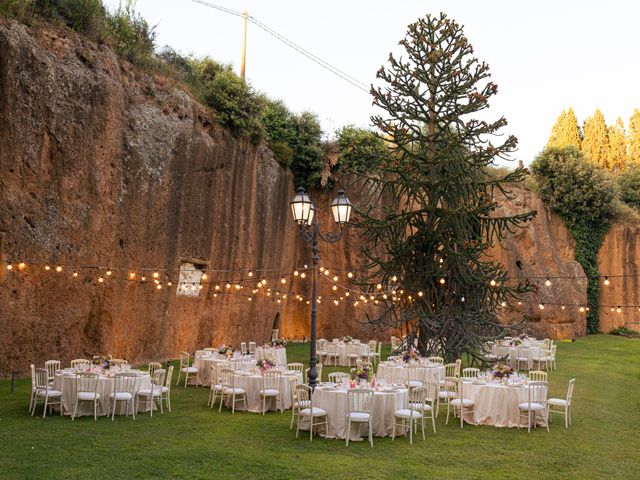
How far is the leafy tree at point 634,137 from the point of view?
47.1m

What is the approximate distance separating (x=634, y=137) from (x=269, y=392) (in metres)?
43.7

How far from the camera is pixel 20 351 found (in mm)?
16062

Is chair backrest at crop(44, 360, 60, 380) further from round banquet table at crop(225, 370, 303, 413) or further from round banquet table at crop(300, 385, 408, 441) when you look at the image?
round banquet table at crop(300, 385, 408, 441)

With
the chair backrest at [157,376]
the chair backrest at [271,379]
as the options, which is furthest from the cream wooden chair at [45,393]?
the chair backrest at [271,379]

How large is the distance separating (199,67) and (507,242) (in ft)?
60.2

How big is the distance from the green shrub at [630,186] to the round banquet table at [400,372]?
107 feet

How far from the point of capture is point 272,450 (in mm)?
9820

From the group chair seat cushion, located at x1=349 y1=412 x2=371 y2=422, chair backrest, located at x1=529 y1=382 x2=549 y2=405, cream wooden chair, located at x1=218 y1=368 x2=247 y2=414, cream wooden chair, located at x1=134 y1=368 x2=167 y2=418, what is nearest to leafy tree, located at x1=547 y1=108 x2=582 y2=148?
chair backrest, located at x1=529 y1=382 x2=549 y2=405

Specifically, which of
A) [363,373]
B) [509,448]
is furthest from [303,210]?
[509,448]

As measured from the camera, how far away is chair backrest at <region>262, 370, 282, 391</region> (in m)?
13.4

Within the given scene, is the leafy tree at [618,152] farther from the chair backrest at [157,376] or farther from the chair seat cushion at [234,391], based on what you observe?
the chair backrest at [157,376]

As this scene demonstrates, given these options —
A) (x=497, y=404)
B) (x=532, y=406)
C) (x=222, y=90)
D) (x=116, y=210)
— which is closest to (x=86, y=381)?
(x=116, y=210)

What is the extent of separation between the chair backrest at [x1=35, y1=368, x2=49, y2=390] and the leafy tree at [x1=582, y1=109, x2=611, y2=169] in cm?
4468

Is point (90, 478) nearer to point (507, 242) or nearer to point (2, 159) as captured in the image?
point (2, 159)
